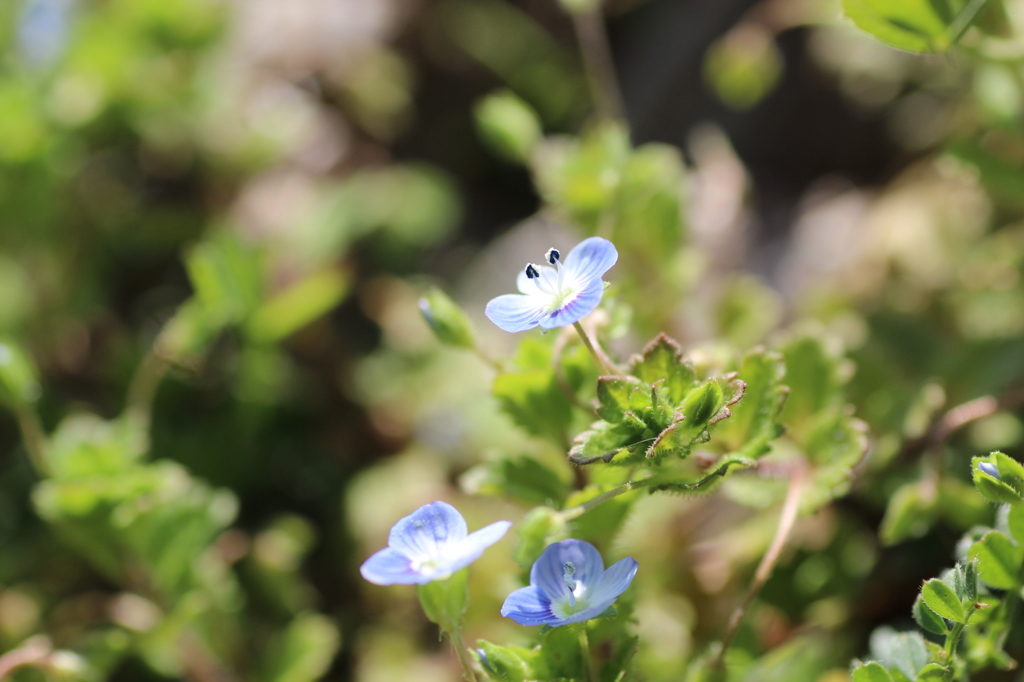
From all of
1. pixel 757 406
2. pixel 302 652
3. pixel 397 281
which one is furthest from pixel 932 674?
pixel 397 281

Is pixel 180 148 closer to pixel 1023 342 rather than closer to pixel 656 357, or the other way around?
pixel 656 357

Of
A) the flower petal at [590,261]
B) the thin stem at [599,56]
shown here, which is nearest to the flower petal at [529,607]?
the flower petal at [590,261]

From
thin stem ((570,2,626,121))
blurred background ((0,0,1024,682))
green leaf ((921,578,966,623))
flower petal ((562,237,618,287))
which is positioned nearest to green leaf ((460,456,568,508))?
blurred background ((0,0,1024,682))

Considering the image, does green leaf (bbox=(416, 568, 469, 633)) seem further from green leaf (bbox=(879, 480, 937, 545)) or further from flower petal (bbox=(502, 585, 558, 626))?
green leaf (bbox=(879, 480, 937, 545))

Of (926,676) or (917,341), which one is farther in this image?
(917,341)

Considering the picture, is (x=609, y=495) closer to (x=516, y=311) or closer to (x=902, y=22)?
(x=516, y=311)

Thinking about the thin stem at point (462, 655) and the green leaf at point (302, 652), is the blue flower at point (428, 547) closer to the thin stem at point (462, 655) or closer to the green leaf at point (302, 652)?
the thin stem at point (462, 655)

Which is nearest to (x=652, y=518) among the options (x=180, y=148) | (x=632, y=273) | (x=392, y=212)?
(x=632, y=273)

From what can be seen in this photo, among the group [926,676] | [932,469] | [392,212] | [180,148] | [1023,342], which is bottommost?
[926,676]
